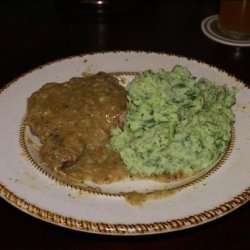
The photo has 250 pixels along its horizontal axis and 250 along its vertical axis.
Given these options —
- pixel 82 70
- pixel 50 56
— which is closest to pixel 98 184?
pixel 82 70

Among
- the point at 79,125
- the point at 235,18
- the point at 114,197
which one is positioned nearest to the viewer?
the point at 114,197

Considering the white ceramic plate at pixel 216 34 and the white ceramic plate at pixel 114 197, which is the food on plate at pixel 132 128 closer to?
the white ceramic plate at pixel 114 197

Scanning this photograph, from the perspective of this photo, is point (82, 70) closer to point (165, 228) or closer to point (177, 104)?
point (177, 104)

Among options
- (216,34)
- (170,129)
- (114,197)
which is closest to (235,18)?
(216,34)

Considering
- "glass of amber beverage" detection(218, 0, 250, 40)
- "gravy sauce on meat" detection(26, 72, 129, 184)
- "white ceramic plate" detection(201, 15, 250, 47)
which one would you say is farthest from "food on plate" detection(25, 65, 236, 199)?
"glass of amber beverage" detection(218, 0, 250, 40)

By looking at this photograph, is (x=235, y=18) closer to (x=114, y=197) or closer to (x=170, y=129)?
(x=170, y=129)
